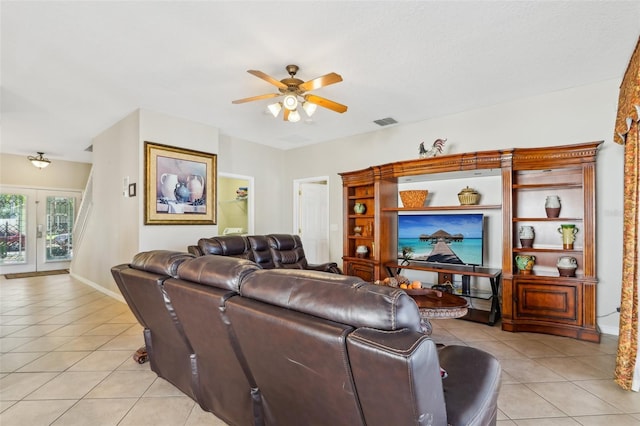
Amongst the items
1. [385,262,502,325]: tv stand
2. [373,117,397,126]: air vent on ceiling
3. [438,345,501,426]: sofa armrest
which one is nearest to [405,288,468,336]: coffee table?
[438,345,501,426]: sofa armrest

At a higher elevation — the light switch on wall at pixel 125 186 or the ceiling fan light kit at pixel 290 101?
the ceiling fan light kit at pixel 290 101

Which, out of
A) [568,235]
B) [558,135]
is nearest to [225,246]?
[568,235]

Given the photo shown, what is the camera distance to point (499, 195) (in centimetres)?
412

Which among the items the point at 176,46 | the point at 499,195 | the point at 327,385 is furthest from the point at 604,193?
the point at 176,46

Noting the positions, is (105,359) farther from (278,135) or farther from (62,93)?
(278,135)

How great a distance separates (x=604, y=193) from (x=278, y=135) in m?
4.56

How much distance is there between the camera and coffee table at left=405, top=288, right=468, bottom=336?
8.14ft

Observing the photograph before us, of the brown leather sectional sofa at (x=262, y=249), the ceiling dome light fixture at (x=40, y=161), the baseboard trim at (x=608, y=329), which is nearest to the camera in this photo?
the baseboard trim at (x=608, y=329)

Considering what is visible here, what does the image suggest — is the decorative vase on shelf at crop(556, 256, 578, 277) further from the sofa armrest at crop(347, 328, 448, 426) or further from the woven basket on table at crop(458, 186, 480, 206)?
the sofa armrest at crop(347, 328, 448, 426)

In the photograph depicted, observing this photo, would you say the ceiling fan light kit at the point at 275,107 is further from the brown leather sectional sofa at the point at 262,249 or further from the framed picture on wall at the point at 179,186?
the framed picture on wall at the point at 179,186

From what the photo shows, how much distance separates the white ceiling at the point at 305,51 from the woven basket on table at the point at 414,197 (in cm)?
112

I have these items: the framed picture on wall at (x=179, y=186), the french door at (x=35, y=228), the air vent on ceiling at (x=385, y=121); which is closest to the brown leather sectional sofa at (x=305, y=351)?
the framed picture on wall at (x=179, y=186)

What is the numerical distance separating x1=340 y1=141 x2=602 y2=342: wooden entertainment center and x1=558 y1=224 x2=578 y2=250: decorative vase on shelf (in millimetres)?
57

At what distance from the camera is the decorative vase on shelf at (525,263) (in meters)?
3.62
